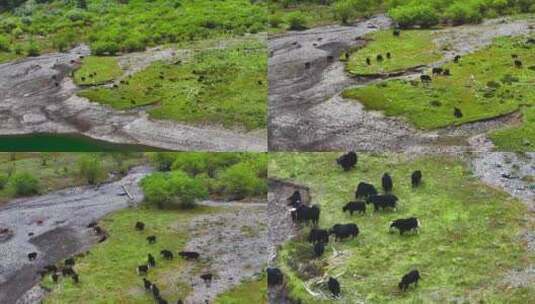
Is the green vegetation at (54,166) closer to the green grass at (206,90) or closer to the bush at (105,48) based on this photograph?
the green grass at (206,90)

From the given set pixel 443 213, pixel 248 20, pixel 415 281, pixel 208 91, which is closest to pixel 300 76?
pixel 208 91

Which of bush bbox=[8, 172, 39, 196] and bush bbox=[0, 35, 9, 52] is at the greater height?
bush bbox=[0, 35, 9, 52]

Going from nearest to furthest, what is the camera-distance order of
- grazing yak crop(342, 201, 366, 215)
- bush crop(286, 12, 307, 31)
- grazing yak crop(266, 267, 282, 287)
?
1. grazing yak crop(266, 267, 282, 287)
2. grazing yak crop(342, 201, 366, 215)
3. bush crop(286, 12, 307, 31)

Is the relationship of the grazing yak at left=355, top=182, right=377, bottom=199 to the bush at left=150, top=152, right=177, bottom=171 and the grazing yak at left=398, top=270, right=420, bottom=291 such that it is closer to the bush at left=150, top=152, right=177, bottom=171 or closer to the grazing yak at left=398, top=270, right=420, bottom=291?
the grazing yak at left=398, top=270, right=420, bottom=291

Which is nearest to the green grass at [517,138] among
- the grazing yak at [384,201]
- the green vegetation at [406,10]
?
the grazing yak at [384,201]

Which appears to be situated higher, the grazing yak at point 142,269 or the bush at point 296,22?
the bush at point 296,22

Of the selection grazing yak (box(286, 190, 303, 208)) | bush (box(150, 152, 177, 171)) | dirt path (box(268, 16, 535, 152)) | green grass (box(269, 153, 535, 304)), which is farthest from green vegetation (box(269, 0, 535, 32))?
grazing yak (box(286, 190, 303, 208))

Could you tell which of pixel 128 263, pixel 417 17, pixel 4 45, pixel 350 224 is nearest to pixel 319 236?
pixel 350 224
